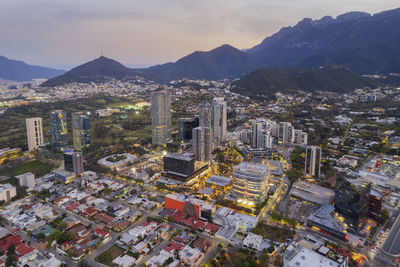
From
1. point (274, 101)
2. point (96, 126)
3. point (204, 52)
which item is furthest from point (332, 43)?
point (96, 126)

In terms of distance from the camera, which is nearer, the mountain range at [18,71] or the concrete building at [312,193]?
the concrete building at [312,193]

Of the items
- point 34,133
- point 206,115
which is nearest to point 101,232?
point 206,115

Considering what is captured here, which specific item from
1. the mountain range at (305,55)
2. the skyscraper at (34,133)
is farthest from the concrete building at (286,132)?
the mountain range at (305,55)

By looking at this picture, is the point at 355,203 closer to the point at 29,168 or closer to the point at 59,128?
the point at 29,168

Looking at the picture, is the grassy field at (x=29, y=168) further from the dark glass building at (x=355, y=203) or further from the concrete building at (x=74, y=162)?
the dark glass building at (x=355, y=203)

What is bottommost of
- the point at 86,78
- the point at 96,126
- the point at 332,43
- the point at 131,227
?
the point at 131,227

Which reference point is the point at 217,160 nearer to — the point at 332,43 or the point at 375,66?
the point at 375,66
